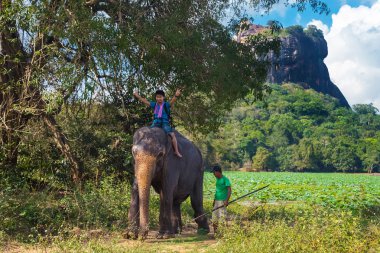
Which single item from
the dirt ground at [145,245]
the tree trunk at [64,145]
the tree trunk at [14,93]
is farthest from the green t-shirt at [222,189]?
the tree trunk at [64,145]

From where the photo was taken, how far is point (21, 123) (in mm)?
11773

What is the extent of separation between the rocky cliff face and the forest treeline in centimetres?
1211

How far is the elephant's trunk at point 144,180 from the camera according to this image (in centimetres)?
859

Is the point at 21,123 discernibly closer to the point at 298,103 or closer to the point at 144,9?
the point at 144,9

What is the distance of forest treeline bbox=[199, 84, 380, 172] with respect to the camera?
9138 centimetres

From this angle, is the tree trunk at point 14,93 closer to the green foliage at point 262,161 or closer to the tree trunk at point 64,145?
the tree trunk at point 64,145

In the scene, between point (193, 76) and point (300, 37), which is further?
point (300, 37)

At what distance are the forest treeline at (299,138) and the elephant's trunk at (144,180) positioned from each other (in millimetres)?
62273

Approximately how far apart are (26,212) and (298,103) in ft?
394

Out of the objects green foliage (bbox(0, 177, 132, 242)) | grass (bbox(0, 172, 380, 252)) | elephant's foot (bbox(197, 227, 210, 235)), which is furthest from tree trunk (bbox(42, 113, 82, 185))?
elephant's foot (bbox(197, 227, 210, 235))

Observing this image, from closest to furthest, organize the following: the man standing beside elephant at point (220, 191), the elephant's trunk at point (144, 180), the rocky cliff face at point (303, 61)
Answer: the elephant's trunk at point (144, 180), the man standing beside elephant at point (220, 191), the rocky cliff face at point (303, 61)

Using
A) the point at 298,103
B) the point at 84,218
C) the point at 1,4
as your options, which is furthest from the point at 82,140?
the point at 298,103

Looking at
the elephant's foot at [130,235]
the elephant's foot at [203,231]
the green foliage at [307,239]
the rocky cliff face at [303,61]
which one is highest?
the rocky cliff face at [303,61]

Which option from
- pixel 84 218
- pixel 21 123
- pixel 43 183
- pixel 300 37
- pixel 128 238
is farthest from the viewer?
pixel 300 37
